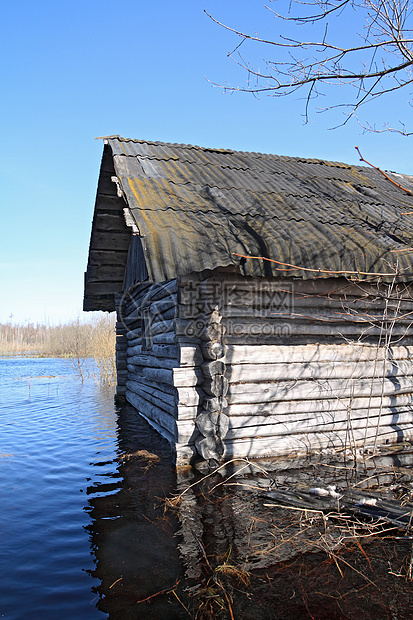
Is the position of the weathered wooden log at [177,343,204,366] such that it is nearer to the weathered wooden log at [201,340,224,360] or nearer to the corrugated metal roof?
the weathered wooden log at [201,340,224,360]

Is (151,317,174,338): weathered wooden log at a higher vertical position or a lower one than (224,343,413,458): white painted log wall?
higher

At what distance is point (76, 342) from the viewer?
89.9 feet

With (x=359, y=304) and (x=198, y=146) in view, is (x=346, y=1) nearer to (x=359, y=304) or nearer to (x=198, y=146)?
(x=359, y=304)

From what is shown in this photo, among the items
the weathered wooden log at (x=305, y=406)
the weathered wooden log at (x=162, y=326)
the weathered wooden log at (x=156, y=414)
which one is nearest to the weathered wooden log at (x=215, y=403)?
the weathered wooden log at (x=305, y=406)

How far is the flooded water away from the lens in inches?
114

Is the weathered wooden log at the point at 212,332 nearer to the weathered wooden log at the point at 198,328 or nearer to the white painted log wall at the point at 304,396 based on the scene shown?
the weathered wooden log at the point at 198,328

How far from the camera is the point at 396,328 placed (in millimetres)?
6629

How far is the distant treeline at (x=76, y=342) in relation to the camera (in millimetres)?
17469

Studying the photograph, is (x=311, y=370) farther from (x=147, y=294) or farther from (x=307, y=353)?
(x=147, y=294)

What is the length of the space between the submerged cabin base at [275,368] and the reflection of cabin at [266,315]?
0.05ft

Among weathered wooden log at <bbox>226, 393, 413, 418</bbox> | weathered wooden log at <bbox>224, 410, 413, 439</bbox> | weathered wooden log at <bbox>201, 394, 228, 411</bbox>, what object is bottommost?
weathered wooden log at <bbox>224, 410, 413, 439</bbox>

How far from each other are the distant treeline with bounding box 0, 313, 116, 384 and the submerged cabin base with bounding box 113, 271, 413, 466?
36.8 feet

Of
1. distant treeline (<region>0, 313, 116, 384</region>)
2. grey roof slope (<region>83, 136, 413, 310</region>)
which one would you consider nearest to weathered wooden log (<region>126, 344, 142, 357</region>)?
grey roof slope (<region>83, 136, 413, 310</region>)

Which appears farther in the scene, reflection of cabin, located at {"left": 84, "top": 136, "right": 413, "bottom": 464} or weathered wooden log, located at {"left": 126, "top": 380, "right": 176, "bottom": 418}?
weathered wooden log, located at {"left": 126, "top": 380, "right": 176, "bottom": 418}
